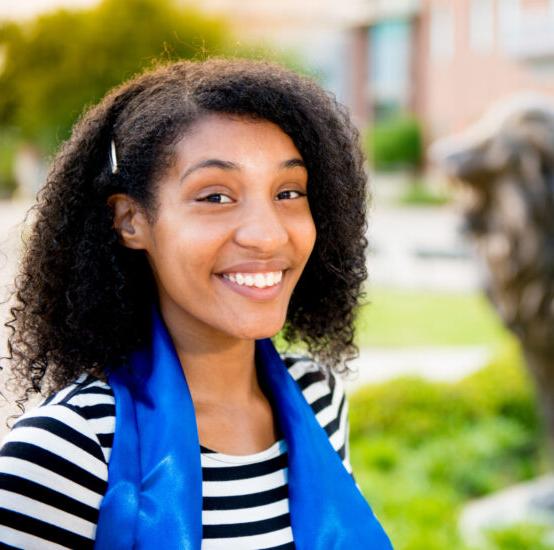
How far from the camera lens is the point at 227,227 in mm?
1627

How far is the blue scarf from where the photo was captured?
149cm

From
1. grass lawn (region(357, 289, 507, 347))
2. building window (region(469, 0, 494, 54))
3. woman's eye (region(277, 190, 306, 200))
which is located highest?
building window (region(469, 0, 494, 54))

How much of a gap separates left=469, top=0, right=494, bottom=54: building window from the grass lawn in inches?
519

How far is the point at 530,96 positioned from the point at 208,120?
348 centimetres

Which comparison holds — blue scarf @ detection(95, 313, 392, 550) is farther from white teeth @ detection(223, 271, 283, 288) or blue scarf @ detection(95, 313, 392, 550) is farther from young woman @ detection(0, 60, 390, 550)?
white teeth @ detection(223, 271, 283, 288)

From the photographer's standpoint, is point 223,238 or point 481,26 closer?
point 223,238

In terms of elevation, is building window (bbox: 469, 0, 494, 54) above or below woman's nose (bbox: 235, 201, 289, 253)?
above

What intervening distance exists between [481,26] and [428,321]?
1581 centimetres

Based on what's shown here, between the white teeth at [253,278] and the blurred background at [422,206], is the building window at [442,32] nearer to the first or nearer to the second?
the blurred background at [422,206]

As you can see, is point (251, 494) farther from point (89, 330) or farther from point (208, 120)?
point (208, 120)

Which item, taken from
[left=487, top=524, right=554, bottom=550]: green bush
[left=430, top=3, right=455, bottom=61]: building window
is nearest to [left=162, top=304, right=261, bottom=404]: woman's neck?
[left=487, top=524, right=554, bottom=550]: green bush

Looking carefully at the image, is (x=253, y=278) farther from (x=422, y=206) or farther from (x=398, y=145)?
(x=398, y=145)

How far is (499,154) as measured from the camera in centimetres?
447

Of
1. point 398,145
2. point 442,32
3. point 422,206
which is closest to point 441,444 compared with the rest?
point 422,206
